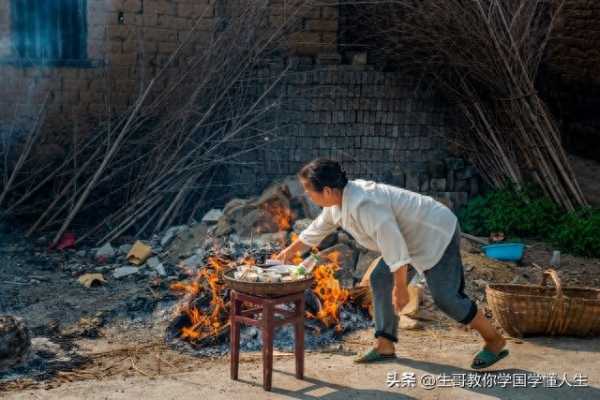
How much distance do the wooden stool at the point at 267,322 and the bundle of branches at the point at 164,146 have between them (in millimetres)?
4454

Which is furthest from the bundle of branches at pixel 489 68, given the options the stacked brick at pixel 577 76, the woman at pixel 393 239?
the woman at pixel 393 239

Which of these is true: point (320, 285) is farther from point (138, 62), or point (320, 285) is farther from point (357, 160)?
point (138, 62)

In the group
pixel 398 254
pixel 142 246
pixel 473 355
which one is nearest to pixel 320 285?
pixel 473 355

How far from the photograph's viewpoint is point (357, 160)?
34.3 ft

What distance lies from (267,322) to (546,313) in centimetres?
233

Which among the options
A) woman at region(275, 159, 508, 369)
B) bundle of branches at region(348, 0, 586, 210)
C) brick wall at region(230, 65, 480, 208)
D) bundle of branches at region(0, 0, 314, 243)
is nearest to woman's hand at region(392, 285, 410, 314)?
woman at region(275, 159, 508, 369)

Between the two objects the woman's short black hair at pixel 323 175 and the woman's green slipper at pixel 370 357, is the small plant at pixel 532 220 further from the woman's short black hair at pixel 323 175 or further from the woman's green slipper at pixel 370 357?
the woman's short black hair at pixel 323 175

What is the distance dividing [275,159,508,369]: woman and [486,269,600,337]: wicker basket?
76 cm

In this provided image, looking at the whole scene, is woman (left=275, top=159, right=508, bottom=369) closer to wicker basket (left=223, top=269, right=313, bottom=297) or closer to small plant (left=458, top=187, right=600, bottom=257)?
wicker basket (left=223, top=269, right=313, bottom=297)

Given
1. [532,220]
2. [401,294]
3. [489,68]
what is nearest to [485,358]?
[401,294]

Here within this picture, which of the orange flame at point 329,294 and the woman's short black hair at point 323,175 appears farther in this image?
the orange flame at point 329,294

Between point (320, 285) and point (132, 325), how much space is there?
1625 mm

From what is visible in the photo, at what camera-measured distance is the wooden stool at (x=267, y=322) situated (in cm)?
520

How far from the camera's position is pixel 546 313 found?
6328 millimetres
